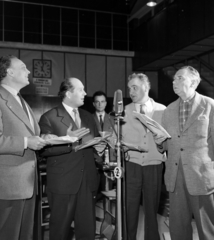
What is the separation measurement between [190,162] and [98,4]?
26.5 ft

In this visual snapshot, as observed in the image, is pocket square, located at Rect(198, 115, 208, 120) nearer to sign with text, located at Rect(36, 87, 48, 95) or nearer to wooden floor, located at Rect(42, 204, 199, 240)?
wooden floor, located at Rect(42, 204, 199, 240)

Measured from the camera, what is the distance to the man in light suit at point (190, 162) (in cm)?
219

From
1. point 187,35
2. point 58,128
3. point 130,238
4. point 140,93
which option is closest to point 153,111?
point 140,93

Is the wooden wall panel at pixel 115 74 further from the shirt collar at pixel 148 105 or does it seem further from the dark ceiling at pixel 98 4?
the shirt collar at pixel 148 105

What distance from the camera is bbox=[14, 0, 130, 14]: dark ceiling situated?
8.76m

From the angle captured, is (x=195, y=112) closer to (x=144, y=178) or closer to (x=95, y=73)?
(x=144, y=178)

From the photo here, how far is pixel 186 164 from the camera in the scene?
7.33 ft

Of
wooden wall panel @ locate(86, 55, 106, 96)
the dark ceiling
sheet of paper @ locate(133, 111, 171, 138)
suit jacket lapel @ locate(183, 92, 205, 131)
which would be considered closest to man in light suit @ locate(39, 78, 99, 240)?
sheet of paper @ locate(133, 111, 171, 138)

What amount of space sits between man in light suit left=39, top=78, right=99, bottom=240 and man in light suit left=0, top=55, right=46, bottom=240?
325mm

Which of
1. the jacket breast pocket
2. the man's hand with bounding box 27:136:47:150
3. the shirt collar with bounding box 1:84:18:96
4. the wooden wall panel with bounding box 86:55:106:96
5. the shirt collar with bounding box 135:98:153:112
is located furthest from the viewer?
the wooden wall panel with bounding box 86:55:106:96

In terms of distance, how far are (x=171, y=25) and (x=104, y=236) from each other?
231 inches

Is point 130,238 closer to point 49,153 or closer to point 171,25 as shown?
point 49,153

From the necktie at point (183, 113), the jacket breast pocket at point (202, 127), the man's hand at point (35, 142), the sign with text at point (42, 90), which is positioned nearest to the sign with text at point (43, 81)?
the sign with text at point (42, 90)

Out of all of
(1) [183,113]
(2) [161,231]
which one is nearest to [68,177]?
(1) [183,113]
